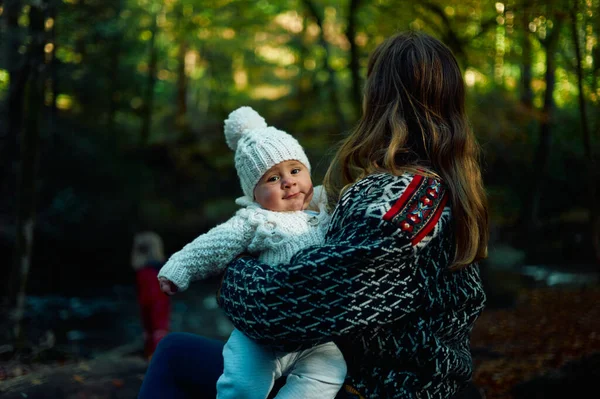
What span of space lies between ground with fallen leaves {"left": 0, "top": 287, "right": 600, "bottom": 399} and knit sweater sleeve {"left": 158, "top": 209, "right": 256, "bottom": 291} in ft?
4.74

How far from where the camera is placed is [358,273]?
1.56 meters

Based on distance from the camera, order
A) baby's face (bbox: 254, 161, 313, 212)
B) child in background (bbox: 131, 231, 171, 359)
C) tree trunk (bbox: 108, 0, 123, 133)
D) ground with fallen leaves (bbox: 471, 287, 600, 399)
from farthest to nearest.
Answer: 1. tree trunk (bbox: 108, 0, 123, 133)
2. child in background (bbox: 131, 231, 171, 359)
3. ground with fallen leaves (bbox: 471, 287, 600, 399)
4. baby's face (bbox: 254, 161, 313, 212)

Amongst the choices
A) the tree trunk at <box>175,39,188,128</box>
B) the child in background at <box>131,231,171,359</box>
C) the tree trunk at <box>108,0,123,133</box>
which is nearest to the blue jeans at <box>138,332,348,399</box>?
the child in background at <box>131,231,171,359</box>

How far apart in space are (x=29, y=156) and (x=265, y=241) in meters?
3.91

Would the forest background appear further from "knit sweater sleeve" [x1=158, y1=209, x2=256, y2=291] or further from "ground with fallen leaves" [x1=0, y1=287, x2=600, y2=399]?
"ground with fallen leaves" [x1=0, y1=287, x2=600, y2=399]

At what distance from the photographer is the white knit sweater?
1917 mm

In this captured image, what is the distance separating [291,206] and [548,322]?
3.77 metres

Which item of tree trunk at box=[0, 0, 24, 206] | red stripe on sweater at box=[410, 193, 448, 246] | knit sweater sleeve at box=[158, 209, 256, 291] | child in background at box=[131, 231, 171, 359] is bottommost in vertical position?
child in background at box=[131, 231, 171, 359]

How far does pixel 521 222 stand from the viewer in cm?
856

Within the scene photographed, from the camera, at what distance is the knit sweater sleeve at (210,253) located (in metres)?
1.93

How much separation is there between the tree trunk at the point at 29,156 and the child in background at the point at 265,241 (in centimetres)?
349

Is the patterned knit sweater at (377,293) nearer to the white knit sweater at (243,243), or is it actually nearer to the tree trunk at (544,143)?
the white knit sweater at (243,243)

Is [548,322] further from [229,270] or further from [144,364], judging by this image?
[229,270]

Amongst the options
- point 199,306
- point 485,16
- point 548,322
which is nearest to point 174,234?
point 199,306
